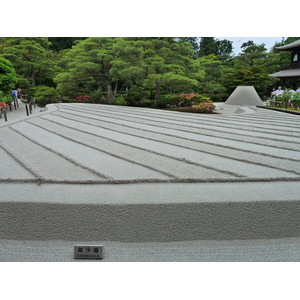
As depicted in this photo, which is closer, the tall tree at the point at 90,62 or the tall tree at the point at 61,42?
the tall tree at the point at 90,62

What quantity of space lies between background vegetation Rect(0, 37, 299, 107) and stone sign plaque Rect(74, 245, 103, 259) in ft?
18.2

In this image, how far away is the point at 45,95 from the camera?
400 inches

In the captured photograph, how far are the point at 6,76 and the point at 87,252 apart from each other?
5.82 meters

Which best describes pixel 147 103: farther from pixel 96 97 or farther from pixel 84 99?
pixel 84 99

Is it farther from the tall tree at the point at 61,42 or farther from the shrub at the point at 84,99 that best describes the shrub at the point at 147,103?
the tall tree at the point at 61,42

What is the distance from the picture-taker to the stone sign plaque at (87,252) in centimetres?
184

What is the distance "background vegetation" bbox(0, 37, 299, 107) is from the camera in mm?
7566

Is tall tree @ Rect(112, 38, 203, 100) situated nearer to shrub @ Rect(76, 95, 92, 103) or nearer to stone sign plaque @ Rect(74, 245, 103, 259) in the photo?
shrub @ Rect(76, 95, 92, 103)

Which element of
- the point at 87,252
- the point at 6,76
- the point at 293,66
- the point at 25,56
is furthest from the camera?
the point at 293,66

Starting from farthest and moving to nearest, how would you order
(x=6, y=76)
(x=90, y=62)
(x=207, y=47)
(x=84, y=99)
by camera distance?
1. (x=207, y=47)
2. (x=84, y=99)
3. (x=90, y=62)
4. (x=6, y=76)

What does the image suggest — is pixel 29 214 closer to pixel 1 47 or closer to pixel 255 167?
pixel 255 167

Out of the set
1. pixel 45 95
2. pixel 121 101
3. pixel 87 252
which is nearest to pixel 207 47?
pixel 121 101

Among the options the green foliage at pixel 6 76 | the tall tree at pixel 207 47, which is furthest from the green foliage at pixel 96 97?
the tall tree at pixel 207 47

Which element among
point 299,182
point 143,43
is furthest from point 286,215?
point 143,43
